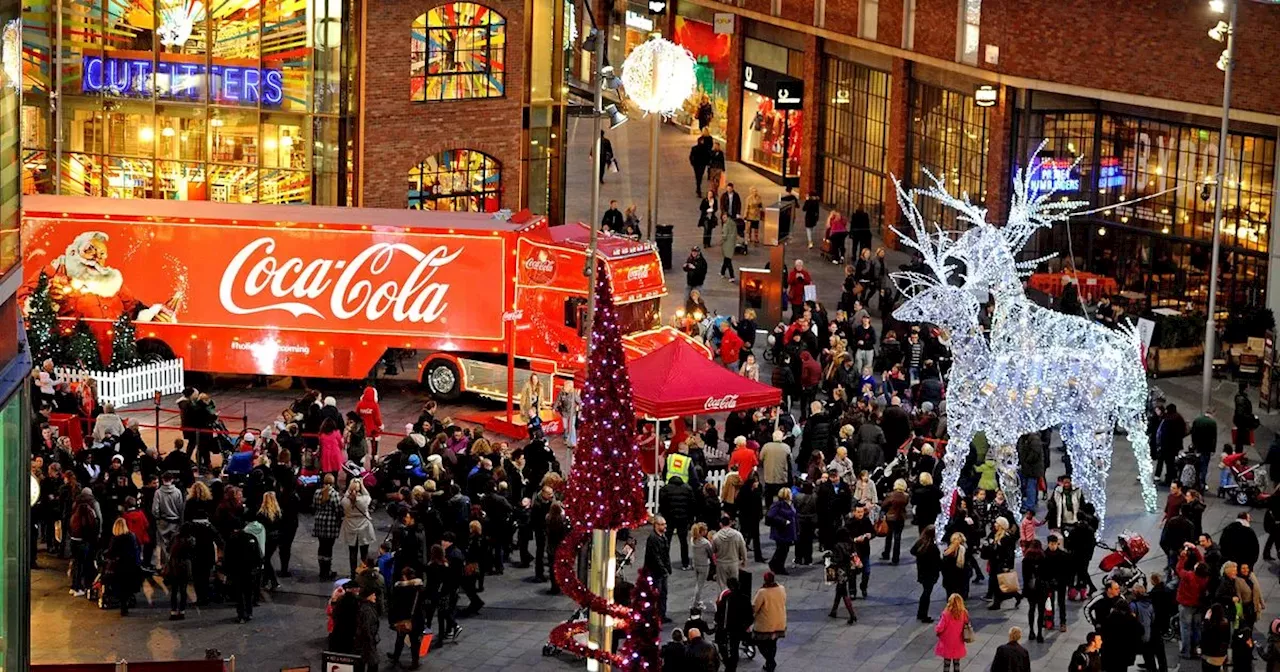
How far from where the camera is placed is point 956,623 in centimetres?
2645

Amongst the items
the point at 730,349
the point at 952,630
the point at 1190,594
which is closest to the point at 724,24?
the point at 730,349

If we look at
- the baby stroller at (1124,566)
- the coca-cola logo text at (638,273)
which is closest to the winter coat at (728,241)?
the coca-cola logo text at (638,273)

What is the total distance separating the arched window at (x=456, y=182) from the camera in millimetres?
48625

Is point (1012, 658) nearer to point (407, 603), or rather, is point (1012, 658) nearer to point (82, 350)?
point (407, 603)

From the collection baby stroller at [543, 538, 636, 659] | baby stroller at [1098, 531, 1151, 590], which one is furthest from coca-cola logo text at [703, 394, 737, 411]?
baby stroller at [1098, 531, 1151, 590]

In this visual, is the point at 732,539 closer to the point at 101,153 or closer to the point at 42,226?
the point at 42,226

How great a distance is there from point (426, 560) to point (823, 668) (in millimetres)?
5182

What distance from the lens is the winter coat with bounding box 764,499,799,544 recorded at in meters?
30.5

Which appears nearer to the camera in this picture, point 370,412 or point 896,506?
point 896,506

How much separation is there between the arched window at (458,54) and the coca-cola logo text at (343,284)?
882 centimetres

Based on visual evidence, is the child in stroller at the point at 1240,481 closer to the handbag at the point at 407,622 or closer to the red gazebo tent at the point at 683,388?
the red gazebo tent at the point at 683,388

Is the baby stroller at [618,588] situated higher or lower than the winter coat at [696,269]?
lower

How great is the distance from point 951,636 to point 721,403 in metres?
8.06

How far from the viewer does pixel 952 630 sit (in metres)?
26.5
